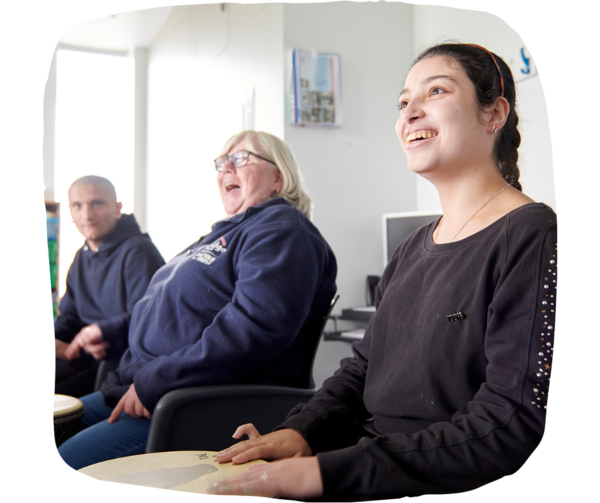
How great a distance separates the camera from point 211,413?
3.18 ft

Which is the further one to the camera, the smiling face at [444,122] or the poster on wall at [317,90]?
the poster on wall at [317,90]

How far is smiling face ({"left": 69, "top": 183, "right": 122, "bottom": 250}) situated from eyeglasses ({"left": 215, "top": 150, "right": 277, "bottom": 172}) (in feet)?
0.74

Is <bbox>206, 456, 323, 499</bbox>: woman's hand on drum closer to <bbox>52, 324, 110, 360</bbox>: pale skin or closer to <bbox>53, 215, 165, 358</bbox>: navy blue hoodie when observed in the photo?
<bbox>53, 215, 165, 358</bbox>: navy blue hoodie

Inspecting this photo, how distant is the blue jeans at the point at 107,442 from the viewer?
91 cm

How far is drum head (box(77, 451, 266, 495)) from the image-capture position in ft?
2.13

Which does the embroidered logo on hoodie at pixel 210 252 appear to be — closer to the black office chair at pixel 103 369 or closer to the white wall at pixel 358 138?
the white wall at pixel 358 138

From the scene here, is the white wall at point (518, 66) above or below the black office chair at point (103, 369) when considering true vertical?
above

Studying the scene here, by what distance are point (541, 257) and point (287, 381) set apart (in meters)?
0.66

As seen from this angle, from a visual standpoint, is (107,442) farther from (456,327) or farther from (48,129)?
(456,327)

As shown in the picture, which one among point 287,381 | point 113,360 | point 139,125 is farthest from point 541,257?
point 113,360

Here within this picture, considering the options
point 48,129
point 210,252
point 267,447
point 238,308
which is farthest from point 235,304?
point 48,129

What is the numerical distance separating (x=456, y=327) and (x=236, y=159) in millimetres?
661

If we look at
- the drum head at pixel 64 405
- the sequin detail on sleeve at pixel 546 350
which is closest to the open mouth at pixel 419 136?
the sequin detail on sleeve at pixel 546 350

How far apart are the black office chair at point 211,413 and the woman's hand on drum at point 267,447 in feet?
0.41
